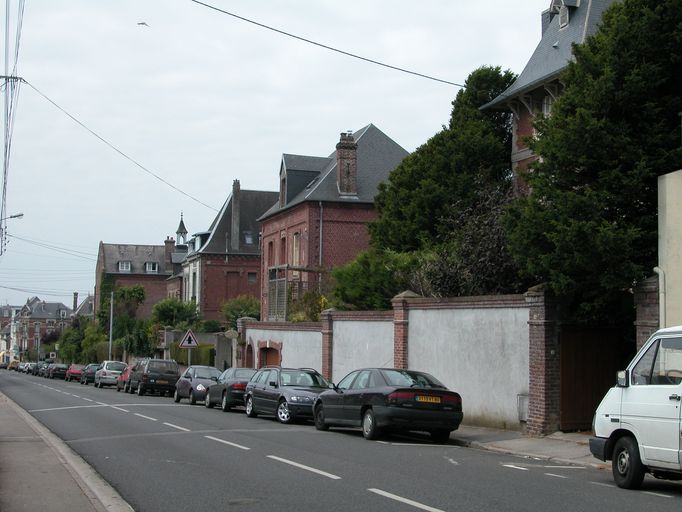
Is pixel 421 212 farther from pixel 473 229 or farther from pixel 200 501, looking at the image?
pixel 200 501

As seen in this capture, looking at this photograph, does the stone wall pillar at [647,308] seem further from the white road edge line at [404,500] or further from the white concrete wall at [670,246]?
the white road edge line at [404,500]

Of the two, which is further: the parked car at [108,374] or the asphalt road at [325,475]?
the parked car at [108,374]

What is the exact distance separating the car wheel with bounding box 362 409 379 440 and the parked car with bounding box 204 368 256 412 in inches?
367

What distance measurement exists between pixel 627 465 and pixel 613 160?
6.76 metres

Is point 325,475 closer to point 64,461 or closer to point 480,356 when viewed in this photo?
point 64,461

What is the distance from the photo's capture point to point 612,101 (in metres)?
16.1

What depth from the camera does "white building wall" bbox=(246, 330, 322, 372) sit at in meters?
30.9

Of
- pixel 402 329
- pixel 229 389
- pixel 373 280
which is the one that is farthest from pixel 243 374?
pixel 402 329

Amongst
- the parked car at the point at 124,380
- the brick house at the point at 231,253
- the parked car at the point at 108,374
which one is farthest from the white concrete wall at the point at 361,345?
the brick house at the point at 231,253

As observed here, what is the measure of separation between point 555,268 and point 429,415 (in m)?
3.63

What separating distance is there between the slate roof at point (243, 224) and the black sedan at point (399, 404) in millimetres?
52017

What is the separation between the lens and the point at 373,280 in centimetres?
2872

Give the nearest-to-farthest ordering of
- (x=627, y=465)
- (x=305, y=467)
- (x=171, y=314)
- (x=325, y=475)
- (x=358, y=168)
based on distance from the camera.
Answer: (x=627, y=465)
(x=325, y=475)
(x=305, y=467)
(x=358, y=168)
(x=171, y=314)

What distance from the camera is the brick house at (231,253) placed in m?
69.8
